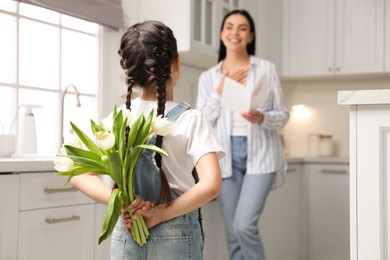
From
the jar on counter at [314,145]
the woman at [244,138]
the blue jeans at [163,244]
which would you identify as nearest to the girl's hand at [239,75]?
the woman at [244,138]

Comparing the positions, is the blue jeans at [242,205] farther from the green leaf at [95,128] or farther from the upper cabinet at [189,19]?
the green leaf at [95,128]

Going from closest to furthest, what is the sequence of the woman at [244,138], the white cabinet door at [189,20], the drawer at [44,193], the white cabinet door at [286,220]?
the drawer at [44,193], the woman at [244,138], the white cabinet door at [189,20], the white cabinet door at [286,220]

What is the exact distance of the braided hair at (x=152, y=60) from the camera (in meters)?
1.43

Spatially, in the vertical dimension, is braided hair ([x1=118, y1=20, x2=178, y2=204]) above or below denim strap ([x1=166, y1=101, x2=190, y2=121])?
above

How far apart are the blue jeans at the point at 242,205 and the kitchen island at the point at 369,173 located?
1078 millimetres

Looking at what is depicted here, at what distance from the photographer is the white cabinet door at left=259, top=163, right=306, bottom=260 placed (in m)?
3.87

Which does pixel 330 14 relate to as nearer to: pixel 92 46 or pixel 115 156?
pixel 92 46

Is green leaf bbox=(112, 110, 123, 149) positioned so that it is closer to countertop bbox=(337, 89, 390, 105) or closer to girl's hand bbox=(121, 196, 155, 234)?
girl's hand bbox=(121, 196, 155, 234)

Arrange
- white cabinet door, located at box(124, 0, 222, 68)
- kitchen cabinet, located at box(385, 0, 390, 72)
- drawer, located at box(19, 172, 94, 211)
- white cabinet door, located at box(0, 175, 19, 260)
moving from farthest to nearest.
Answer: kitchen cabinet, located at box(385, 0, 390, 72)
white cabinet door, located at box(124, 0, 222, 68)
drawer, located at box(19, 172, 94, 211)
white cabinet door, located at box(0, 175, 19, 260)

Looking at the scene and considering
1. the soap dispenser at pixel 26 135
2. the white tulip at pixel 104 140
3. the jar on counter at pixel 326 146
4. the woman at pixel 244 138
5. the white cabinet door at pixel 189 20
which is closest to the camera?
the white tulip at pixel 104 140

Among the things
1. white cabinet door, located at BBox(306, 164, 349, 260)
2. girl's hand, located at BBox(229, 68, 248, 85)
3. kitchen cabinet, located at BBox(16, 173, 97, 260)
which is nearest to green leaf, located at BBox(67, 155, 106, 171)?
kitchen cabinet, located at BBox(16, 173, 97, 260)

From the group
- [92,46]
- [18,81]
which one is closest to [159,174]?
[18,81]

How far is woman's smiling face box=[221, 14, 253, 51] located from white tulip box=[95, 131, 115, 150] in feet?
6.03

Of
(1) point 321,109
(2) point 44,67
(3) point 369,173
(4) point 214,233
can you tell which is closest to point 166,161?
(3) point 369,173
